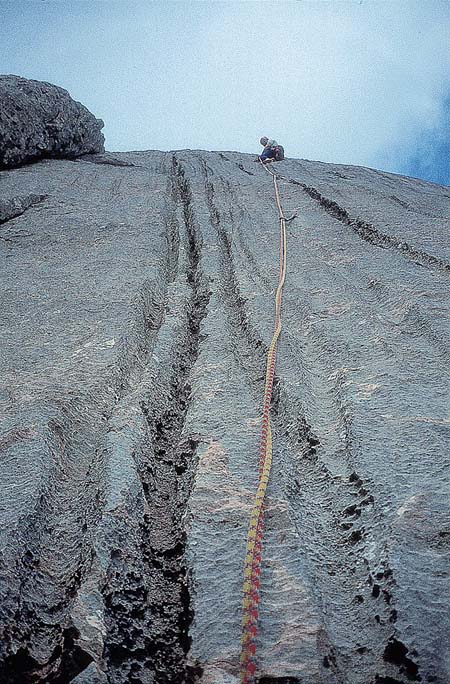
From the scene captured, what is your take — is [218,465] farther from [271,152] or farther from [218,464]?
[271,152]

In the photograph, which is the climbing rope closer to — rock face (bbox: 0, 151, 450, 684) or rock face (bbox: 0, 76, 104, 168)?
rock face (bbox: 0, 151, 450, 684)

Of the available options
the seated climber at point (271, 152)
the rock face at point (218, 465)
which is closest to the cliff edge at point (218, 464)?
the rock face at point (218, 465)

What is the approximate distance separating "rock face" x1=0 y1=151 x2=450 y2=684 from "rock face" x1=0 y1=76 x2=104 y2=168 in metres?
3.82

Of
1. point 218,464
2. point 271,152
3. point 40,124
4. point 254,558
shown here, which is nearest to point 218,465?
point 218,464

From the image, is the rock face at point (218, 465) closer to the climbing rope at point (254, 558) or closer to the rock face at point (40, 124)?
the climbing rope at point (254, 558)

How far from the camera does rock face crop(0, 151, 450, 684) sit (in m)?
1.24

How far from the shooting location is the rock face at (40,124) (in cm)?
667

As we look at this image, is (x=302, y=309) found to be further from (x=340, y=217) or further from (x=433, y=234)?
(x=340, y=217)

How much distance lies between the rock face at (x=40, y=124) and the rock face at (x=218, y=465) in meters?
3.82

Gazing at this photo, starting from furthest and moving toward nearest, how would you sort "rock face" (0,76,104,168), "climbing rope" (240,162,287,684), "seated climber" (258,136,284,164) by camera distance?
"seated climber" (258,136,284,164) → "rock face" (0,76,104,168) → "climbing rope" (240,162,287,684)

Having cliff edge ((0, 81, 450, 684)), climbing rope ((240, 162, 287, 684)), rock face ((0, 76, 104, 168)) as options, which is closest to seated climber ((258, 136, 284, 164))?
rock face ((0, 76, 104, 168))

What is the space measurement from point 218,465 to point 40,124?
7.41 metres

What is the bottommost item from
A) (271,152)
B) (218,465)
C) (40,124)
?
(218,465)

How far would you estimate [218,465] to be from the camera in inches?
71.5
